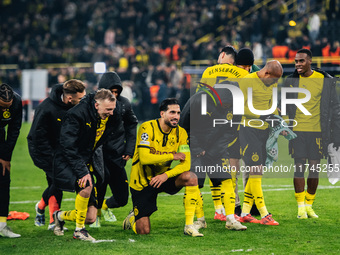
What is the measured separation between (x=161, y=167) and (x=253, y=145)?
1250 millimetres

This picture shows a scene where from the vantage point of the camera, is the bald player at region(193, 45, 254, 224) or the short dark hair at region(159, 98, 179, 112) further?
the bald player at region(193, 45, 254, 224)

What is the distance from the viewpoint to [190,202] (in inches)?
286

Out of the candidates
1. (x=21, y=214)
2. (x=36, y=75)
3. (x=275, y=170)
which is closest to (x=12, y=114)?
(x=21, y=214)

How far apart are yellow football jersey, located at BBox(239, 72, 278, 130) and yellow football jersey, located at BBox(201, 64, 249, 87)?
6.3 inches

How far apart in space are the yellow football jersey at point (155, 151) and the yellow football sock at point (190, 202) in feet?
0.83

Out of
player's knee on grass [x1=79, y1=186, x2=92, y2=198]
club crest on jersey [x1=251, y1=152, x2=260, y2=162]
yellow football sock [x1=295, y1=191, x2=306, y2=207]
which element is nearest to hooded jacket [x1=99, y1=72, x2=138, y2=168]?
player's knee on grass [x1=79, y1=186, x2=92, y2=198]

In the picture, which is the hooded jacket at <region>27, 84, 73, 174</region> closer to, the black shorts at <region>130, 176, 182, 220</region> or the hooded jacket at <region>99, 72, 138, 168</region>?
the hooded jacket at <region>99, 72, 138, 168</region>

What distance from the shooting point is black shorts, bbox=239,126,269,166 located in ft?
26.0

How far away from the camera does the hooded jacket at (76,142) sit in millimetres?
6793

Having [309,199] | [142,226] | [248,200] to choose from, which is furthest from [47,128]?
[309,199]

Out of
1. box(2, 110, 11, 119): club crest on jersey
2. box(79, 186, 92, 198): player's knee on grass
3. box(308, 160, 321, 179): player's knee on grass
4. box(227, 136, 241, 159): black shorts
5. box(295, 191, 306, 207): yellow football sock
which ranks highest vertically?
box(2, 110, 11, 119): club crest on jersey

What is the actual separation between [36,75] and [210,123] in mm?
20495

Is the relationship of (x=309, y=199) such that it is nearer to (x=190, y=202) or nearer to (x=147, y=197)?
(x=190, y=202)

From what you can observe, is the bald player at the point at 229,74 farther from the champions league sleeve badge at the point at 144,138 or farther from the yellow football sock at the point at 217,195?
the champions league sleeve badge at the point at 144,138
